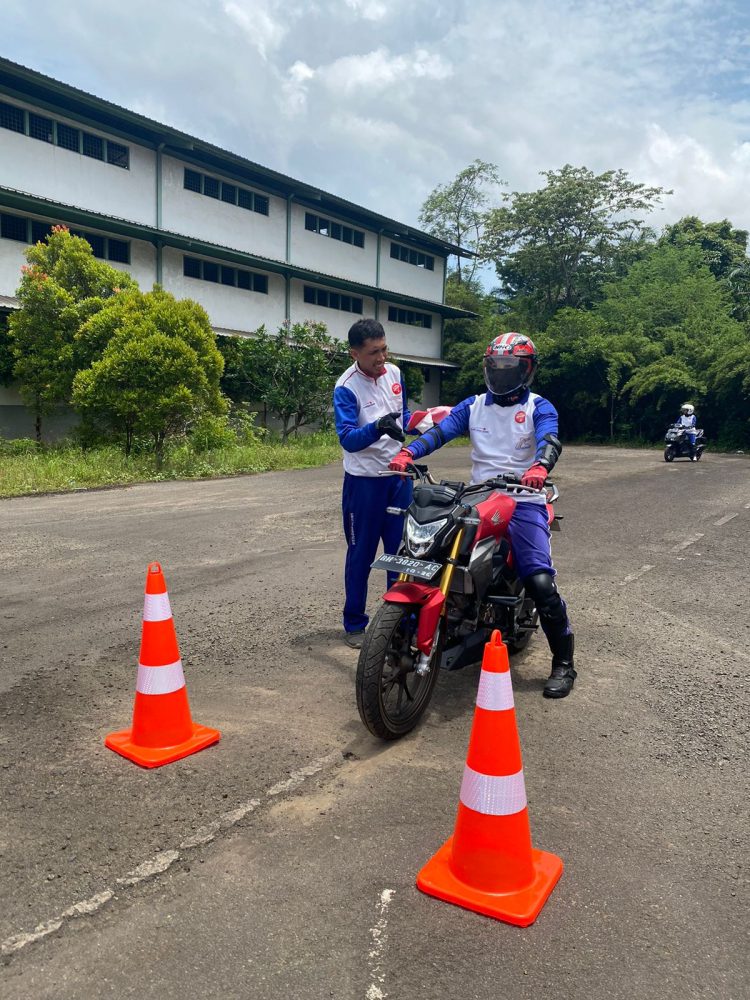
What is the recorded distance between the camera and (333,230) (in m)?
29.6

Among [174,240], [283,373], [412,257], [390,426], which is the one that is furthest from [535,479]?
[412,257]

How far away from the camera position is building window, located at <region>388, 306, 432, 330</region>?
33062 mm

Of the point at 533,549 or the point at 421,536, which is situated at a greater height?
the point at 421,536

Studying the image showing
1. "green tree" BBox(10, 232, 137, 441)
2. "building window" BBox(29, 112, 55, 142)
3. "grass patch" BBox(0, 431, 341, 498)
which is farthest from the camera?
"building window" BBox(29, 112, 55, 142)

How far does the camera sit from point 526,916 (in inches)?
88.7

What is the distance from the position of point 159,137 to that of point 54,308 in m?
8.65

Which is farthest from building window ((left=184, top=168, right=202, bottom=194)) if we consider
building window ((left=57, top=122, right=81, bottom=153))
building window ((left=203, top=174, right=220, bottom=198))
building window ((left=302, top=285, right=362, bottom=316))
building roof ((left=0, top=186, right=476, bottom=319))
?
building window ((left=302, top=285, right=362, bottom=316))

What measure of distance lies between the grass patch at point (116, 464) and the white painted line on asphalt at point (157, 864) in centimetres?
1057

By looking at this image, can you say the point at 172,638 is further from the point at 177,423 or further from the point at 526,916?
the point at 177,423

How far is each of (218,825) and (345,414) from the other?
2554 mm

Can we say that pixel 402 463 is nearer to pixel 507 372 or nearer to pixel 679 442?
pixel 507 372

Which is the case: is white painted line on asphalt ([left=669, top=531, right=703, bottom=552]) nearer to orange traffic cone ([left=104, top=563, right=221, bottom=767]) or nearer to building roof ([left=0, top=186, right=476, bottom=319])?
orange traffic cone ([left=104, top=563, right=221, bottom=767])

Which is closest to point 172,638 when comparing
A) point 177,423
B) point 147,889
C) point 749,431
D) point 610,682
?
point 147,889

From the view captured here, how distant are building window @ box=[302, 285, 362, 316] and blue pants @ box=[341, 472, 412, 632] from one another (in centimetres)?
2494
